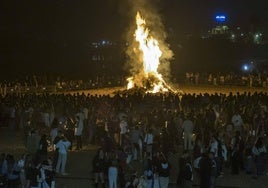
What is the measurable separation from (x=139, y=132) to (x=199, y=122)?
2715 mm

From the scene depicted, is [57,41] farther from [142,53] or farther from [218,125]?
[218,125]

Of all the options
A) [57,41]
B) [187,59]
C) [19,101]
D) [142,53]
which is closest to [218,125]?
[19,101]

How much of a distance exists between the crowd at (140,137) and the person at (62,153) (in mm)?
31

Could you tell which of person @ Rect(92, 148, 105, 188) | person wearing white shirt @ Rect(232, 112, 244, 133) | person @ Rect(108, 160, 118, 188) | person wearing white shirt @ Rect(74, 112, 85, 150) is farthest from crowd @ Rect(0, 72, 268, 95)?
person @ Rect(108, 160, 118, 188)

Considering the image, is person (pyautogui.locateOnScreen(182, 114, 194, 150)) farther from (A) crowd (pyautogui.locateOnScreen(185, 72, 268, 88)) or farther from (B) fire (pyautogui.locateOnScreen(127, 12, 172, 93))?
(A) crowd (pyautogui.locateOnScreen(185, 72, 268, 88))

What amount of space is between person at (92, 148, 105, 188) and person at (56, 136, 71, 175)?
210 cm

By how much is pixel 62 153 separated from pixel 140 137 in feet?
9.43

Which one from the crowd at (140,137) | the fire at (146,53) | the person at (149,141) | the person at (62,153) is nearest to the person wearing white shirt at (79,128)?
the crowd at (140,137)

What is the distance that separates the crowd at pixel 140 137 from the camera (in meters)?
13.7

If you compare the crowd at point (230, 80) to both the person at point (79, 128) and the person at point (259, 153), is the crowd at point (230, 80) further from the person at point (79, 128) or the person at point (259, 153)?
the person at point (259, 153)

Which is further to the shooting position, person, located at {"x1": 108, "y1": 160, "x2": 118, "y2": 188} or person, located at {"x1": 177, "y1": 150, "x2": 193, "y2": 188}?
person, located at {"x1": 108, "y1": 160, "x2": 118, "y2": 188}

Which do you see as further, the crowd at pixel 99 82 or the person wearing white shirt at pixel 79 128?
the crowd at pixel 99 82

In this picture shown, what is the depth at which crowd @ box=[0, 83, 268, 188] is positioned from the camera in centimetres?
1370

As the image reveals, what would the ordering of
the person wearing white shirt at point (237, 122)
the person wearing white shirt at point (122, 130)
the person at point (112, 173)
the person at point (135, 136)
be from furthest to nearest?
the person wearing white shirt at point (237, 122), the person wearing white shirt at point (122, 130), the person at point (135, 136), the person at point (112, 173)
